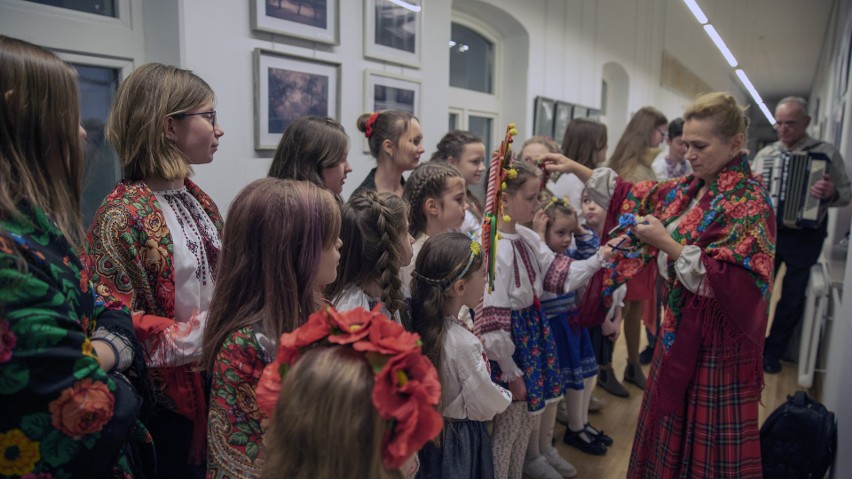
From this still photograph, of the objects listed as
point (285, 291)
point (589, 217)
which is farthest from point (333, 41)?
point (285, 291)

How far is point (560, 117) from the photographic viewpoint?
22.4 feet

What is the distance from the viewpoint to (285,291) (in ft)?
4.47

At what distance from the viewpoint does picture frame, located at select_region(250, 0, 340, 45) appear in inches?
115

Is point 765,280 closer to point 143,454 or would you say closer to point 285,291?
point 285,291

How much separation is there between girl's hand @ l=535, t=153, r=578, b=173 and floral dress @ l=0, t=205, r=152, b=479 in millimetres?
2054

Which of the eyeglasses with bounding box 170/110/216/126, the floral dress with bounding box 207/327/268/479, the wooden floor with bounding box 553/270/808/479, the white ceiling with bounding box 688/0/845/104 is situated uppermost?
the white ceiling with bounding box 688/0/845/104

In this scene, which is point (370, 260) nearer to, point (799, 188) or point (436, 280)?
point (436, 280)

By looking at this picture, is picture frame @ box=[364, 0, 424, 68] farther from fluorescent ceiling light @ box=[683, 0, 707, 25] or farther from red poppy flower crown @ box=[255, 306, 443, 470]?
fluorescent ceiling light @ box=[683, 0, 707, 25]

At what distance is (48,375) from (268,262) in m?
0.53

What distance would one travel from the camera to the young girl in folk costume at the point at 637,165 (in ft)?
12.2

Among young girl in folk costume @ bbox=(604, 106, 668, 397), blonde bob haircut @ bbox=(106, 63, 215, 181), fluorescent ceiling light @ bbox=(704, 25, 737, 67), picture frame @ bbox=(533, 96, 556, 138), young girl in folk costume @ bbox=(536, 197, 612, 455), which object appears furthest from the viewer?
fluorescent ceiling light @ bbox=(704, 25, 737, 67)

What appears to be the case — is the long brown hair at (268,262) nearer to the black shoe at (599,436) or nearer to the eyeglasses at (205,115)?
the eyeglasses at (205,115)

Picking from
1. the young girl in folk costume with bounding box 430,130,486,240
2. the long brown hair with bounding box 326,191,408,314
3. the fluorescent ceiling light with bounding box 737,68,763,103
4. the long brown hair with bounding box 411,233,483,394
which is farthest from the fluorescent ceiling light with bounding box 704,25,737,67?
the long brown hair with bounding box 326,191,408,314

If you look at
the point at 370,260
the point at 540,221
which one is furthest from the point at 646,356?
the point at 370,260
